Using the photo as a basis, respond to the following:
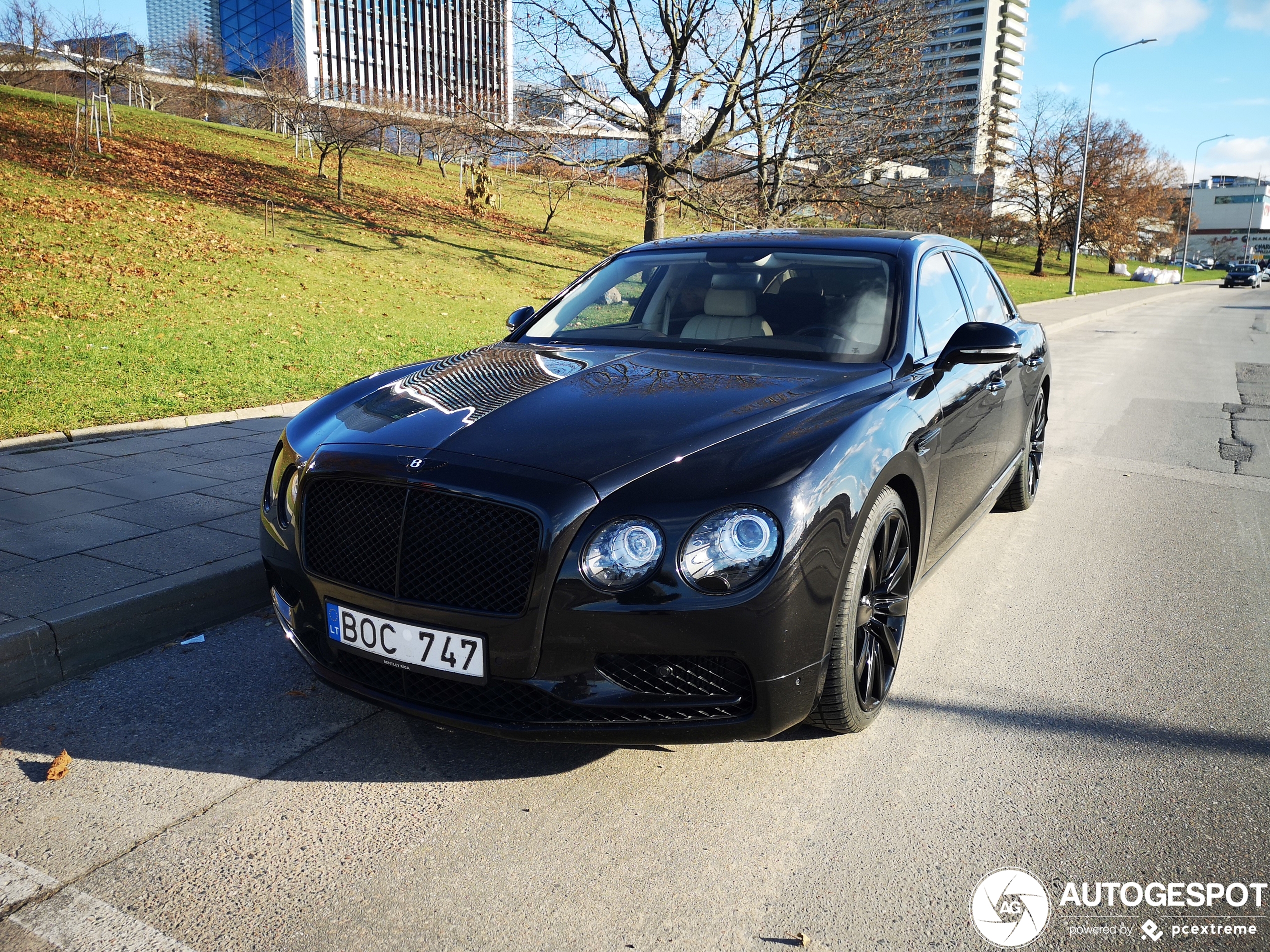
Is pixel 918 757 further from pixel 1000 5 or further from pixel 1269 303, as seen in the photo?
pixel 1000 5

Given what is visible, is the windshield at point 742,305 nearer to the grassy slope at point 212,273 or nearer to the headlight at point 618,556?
the headlight at point 618,556

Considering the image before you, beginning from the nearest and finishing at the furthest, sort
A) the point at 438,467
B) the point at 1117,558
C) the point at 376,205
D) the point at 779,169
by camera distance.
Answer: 1. the point at 438,467
2. the point at 1117,558
3. the point at 779,169
4. the point at 376,205

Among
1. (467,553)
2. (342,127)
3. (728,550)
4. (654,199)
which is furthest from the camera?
(342,127)

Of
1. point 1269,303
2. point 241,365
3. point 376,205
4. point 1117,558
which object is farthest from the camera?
point 1269,303

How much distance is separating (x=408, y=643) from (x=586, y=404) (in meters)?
0.92

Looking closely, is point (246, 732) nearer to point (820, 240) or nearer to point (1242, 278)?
point (820, 240)

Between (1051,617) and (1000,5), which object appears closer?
(1051,617)

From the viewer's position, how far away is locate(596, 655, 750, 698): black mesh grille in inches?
95.1

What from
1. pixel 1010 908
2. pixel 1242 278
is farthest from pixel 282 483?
pixel 1242 278

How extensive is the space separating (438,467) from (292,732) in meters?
1.16

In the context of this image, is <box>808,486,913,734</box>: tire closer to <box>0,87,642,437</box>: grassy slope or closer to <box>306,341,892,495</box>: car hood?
<box>306,341,892,495</box>: car hood

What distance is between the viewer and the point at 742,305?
12.8 ft

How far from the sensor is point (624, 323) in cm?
414

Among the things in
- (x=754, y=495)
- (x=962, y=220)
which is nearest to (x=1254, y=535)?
(x=754, y=495)
